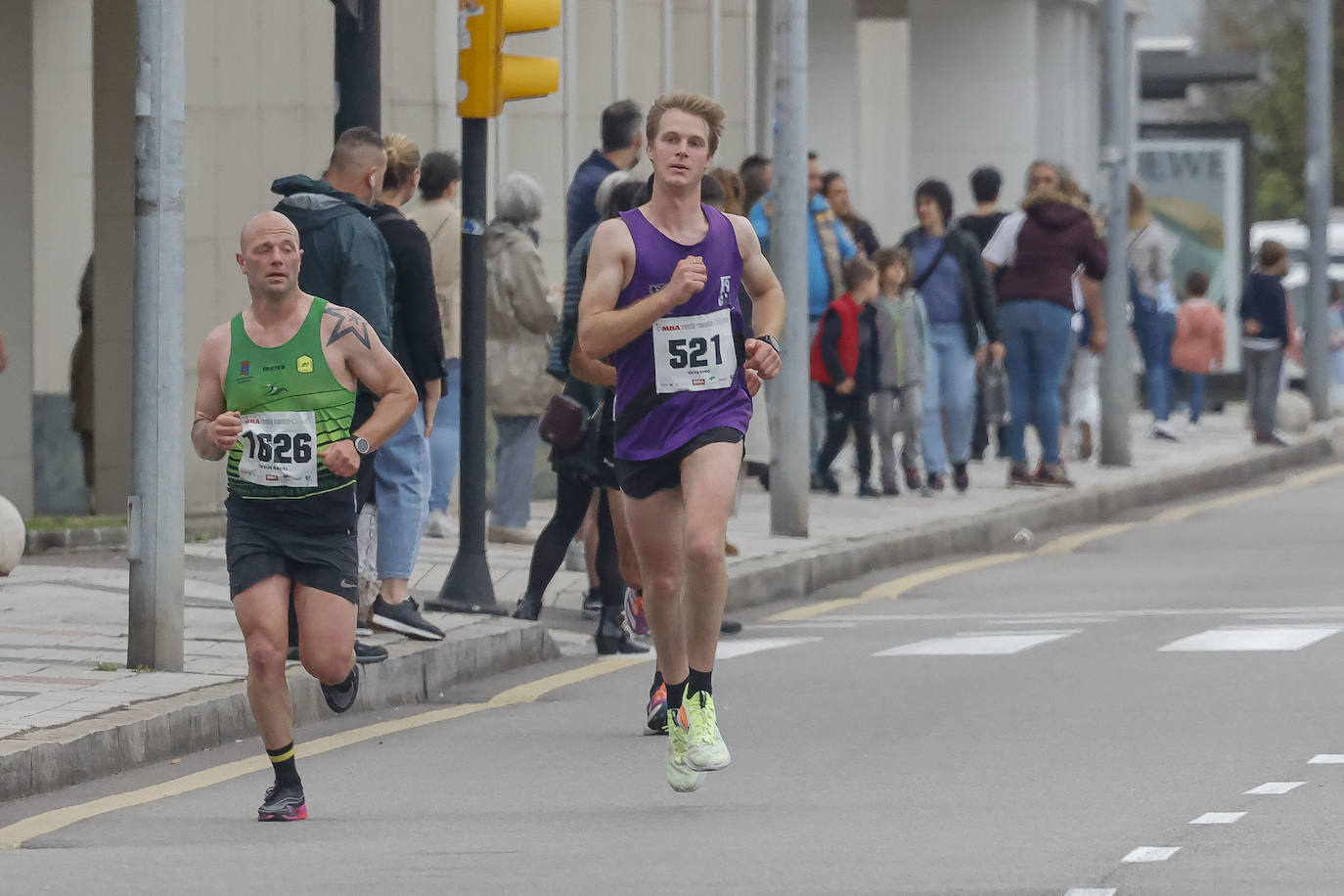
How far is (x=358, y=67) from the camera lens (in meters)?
11.1

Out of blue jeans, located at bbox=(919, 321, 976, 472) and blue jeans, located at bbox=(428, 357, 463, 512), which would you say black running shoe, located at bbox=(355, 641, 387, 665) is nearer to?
blue jeans, located at bbox=(428, 357, 463, 512)

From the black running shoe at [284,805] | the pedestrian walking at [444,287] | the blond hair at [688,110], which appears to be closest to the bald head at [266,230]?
the blond hair at [688,110]

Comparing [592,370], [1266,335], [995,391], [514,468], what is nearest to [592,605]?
[514,468]

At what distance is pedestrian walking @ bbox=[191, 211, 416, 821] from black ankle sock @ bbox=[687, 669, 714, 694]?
0.94 m

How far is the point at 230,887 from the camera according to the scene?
21.4ft

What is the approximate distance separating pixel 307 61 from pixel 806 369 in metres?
3.24

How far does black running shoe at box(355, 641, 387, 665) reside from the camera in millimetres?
9859

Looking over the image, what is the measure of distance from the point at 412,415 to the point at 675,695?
2421mm

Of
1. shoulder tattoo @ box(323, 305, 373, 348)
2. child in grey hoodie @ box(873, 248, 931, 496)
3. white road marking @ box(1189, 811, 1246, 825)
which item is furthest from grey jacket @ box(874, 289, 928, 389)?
white road marking @ box(1189, 811, 1246, 825)

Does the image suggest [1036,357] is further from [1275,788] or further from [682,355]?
[1275,788]

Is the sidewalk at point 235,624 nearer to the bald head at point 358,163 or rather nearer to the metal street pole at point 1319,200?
the bald head at point 358,163

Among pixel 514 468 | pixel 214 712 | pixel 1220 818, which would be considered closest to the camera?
pixel 1220 818

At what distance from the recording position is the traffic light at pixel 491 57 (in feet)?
37.5

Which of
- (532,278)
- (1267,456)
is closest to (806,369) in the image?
(532,278)
